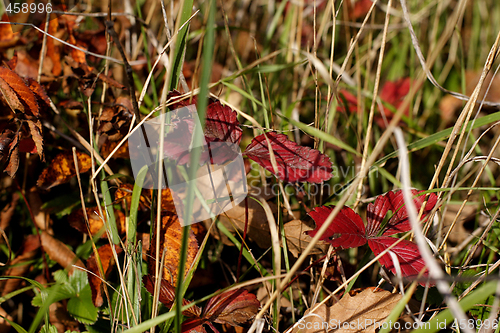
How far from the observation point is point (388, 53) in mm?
1776

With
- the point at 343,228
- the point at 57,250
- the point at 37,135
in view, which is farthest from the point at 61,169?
the point at 343,228

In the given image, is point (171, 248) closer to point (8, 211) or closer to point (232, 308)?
point (232, 308)

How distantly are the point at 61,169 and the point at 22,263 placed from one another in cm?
29

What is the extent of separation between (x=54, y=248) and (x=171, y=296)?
443 mm

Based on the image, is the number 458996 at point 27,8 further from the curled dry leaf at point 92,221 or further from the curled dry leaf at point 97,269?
the curled dry leaf at point 97,269

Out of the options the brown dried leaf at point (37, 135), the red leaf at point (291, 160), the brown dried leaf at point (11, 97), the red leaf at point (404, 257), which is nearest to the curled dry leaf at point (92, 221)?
the brown dried leaf at point (37, 135)

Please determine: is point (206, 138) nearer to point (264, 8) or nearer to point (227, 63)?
point (227, 63)

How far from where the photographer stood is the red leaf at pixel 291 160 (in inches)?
25.0

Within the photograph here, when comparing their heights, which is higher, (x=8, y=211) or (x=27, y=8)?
(x=27, y=8)

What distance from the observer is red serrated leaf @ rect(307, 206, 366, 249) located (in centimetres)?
67

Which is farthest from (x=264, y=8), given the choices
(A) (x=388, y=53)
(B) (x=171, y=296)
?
(B) (x=171, y=296)

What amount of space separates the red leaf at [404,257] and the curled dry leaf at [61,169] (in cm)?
76

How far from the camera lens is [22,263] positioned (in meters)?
0.91

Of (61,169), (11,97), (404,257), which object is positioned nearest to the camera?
(404,257)
